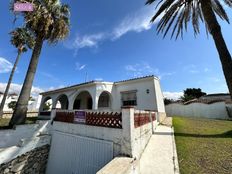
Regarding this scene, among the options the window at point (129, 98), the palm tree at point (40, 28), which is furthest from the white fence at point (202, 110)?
the palm tree at point (40, 28)

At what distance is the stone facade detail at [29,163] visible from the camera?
244 inches

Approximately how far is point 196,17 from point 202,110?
65.5 ft

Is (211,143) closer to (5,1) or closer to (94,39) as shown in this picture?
(94,39)

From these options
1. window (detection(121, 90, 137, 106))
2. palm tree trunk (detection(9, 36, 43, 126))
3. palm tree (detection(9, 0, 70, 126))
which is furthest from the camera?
window (detection(121, 90, 137, 106))

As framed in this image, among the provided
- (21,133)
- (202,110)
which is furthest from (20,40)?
(202,110)

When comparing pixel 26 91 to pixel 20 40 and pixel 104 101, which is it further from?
pixel 20 40

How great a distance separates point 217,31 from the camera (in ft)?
18.7

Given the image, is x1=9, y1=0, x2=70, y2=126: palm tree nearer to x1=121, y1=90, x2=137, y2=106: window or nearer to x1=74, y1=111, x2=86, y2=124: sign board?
x1=74, y1=111, x2=86, y2=124: sign board

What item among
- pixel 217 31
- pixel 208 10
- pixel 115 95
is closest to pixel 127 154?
pixel 217 31

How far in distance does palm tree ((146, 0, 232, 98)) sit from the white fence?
18.0m

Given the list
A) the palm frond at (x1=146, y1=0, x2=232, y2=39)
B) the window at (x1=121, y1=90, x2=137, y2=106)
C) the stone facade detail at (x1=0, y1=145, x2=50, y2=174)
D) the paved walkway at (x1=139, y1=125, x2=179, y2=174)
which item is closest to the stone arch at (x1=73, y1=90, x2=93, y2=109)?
the window at (x1=121, y1=90, x2=137, y2=106)

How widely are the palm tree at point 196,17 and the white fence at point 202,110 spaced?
18.0m

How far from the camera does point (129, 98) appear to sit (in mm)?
14070

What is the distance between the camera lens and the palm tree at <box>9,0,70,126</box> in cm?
931
